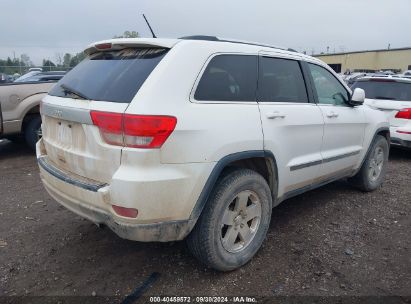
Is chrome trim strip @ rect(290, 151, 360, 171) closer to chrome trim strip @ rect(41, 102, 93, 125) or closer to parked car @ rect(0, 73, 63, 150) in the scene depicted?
chrome trim strip @ rect(41, 102, 93, 125)

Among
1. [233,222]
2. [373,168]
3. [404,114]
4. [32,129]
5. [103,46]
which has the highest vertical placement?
[103,46]

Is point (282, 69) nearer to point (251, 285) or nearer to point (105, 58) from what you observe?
point (105, 58)

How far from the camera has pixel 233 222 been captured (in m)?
3.00

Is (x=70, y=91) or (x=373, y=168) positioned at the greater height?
(x=70, y=91)

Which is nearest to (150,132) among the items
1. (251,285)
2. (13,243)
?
(251,285)

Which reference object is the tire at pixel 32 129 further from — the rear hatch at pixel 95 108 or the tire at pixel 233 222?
the tire at pixel 233 222

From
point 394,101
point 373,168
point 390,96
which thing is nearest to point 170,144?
point 373,168

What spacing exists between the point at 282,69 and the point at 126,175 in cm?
194

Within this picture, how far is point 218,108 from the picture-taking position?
2736 millimetres

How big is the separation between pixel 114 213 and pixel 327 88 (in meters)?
2.80

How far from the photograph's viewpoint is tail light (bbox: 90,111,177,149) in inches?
92.9

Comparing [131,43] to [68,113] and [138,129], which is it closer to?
[68,113]

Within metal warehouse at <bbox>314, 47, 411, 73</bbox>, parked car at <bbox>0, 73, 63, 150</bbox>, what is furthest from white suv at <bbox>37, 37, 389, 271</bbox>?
metal warehouse at <bbox>314, 47, 411, 73</bbox>

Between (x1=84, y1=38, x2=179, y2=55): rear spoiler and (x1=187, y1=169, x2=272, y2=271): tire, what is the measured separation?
1079 mm
